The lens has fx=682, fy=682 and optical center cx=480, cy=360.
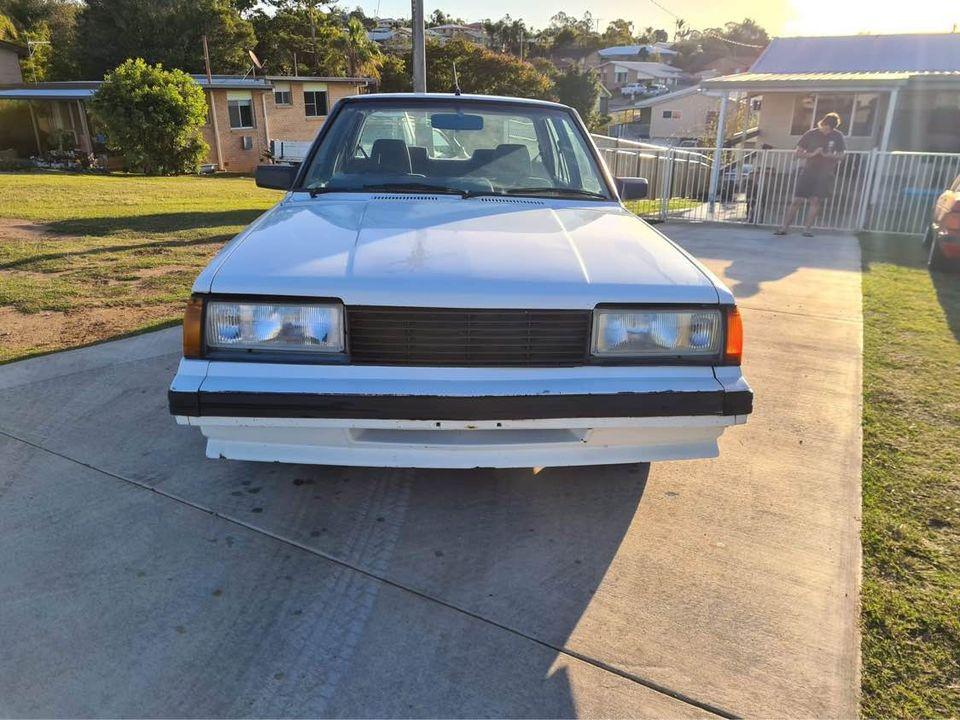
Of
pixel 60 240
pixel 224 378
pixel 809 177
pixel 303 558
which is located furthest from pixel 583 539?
pixel 809 177

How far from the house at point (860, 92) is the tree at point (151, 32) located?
3170 centimetres

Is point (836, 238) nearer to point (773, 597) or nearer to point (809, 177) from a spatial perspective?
point (809, 177)

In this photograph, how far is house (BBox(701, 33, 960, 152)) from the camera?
1572 centimetres

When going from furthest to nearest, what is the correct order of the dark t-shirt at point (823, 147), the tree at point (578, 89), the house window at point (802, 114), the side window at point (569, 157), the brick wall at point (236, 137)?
the tree at point (578, 89)
the brick wall at point (236, 137)
the house window at point (802, 114)
the dark t-shirt at point (823, 147)
the side window at point (569, 157)

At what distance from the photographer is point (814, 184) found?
977cm

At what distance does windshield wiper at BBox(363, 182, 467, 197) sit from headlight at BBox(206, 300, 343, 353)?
4.20 feet

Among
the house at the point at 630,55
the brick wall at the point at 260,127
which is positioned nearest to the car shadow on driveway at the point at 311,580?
the brick wall at the point at 260,127

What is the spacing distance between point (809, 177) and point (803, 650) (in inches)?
359

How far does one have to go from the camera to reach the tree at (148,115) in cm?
2108

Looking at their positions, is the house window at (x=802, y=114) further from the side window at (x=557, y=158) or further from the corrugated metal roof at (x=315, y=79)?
the corrugated metal roof at (x=315, y=79)

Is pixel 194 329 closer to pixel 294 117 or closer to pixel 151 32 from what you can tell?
pixel 294 117

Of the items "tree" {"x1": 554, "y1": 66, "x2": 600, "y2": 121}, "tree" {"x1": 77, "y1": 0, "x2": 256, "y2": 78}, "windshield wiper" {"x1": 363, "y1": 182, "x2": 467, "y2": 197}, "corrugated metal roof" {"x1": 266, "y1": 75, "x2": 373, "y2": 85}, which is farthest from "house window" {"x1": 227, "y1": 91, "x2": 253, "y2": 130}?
"windshield wiper" {"x1": 363, "y1": 182, "x2": 467, "y2": 197}

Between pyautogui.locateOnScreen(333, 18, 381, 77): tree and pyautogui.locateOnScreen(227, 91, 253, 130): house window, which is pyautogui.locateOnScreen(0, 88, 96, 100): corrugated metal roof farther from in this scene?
pyautogui.locateOnScreen(333, 18, 381, 77): tree

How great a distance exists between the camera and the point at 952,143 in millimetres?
16188
